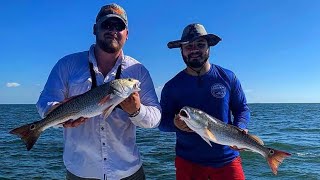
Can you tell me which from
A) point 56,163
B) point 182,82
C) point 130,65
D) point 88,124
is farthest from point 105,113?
point 56,163

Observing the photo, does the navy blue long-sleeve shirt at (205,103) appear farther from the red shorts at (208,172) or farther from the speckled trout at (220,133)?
the speckled trout at (220,133)

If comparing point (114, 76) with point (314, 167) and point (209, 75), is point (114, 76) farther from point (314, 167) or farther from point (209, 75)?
point (314, 167)

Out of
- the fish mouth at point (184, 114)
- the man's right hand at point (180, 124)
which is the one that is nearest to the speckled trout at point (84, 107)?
the fish mouth at point (184, 114)

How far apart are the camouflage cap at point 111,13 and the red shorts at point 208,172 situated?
243 centimetres

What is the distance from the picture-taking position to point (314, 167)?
16812 millimetres

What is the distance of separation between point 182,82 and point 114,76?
1.48 metres

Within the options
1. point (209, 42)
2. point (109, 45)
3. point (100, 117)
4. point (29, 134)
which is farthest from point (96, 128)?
point (209, 42)

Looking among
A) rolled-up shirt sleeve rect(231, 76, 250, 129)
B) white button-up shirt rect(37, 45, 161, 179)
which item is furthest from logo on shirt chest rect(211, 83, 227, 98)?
white button-up shirt rect(37, 45, 161, 179)

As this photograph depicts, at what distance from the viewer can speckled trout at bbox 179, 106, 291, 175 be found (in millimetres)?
5570

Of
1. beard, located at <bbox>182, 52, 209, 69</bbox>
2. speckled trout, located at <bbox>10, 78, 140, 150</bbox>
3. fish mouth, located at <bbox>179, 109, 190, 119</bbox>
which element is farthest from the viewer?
beard, located at <bbox>182, 52, 209, 69</bbox>

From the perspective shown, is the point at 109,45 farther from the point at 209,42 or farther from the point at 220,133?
the point at 220,133

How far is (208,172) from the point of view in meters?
6.04

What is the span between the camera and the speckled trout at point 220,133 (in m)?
5.57

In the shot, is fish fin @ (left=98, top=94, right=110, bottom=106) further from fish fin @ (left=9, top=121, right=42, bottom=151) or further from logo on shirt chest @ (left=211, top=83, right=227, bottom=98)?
logo on shirt chest @ (left=211, top=83, right=227, bottom=98)
